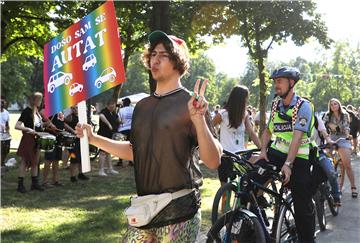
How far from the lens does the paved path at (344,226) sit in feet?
19.4

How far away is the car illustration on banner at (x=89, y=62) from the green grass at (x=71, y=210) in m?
3.15

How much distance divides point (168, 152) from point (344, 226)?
16.2 feet

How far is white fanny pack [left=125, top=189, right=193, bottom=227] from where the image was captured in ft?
8.25

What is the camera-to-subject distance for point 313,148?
16.4ft

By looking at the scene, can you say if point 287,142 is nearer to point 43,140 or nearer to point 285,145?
point 285,145

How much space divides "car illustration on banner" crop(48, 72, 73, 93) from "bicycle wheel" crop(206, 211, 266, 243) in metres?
1.89

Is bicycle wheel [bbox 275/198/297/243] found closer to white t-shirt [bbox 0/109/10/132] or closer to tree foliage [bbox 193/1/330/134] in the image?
white t-shirt [bbox 0/109/10/132]

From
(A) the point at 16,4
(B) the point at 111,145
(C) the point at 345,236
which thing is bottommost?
(C) the point at 345,236

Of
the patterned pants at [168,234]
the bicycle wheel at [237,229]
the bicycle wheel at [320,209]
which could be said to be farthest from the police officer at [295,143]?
the patterned pants at [168,234]

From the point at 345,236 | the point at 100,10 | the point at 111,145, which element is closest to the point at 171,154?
the point at 111,145

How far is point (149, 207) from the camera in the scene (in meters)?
2.53

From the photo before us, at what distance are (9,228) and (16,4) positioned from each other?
462 inches

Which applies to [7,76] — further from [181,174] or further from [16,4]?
[181,174]

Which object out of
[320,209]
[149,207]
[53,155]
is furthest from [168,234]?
[53,155]
